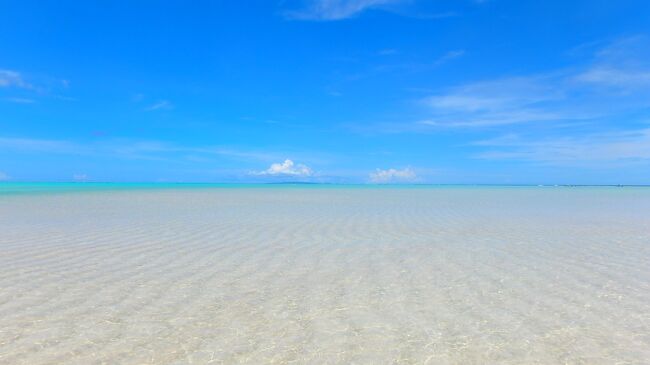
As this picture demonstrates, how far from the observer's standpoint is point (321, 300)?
605cm

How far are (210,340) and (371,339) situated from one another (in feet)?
5.81

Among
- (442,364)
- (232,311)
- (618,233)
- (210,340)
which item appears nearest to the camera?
(442,364)

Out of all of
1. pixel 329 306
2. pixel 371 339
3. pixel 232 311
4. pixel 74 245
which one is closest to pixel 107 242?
pixel 74 245

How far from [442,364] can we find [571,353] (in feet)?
4.61

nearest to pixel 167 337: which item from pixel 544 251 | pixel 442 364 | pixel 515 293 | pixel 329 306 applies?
pixel 329 306

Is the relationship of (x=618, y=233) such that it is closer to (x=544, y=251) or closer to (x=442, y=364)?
(x=544, y=251)

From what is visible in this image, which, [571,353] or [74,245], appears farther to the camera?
[74,245]

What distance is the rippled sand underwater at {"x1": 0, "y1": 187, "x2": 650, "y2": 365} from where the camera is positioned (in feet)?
14.3

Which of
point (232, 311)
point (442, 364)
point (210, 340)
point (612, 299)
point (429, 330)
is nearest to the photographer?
→ point (442, 364)

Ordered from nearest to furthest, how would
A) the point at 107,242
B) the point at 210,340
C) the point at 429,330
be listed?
the point at 210,340 < the point at 429,330 < the point at 107,242

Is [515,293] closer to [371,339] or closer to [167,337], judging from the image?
[371,339]

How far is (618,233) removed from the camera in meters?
13.0

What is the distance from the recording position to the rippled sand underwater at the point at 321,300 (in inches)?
172

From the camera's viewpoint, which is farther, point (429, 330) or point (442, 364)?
point (429, 330)
